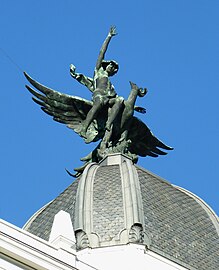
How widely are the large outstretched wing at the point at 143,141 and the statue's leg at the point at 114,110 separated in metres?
0.91

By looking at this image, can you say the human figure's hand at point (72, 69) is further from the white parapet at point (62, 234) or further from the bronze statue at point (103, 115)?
the white parapet at point (62, 234)

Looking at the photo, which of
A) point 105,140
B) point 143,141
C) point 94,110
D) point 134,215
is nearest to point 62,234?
point 134,215

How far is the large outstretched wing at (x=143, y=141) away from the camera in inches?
1771

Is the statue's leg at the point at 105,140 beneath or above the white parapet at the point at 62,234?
above

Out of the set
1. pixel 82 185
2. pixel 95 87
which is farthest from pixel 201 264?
pixel 95 87

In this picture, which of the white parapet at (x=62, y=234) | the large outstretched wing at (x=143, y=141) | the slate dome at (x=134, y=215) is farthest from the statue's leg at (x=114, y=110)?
the white parapet at (x=62, y=234)

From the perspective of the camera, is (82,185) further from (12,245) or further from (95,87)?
(12,245)

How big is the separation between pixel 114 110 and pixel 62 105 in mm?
2135

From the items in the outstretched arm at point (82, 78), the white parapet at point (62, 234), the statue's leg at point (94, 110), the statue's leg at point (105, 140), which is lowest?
the white parapet at point (62, 234)

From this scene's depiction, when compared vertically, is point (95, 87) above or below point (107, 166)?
above

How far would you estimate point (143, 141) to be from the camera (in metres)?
45.7

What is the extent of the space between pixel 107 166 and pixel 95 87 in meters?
3.49

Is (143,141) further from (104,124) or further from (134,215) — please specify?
(134,215)

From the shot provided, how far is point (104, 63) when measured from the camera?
150 feet
